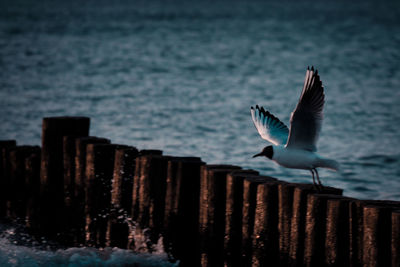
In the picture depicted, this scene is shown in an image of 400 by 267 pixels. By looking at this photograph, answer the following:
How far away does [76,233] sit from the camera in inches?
376

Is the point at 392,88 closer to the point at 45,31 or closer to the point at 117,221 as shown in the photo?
the point at 117,221

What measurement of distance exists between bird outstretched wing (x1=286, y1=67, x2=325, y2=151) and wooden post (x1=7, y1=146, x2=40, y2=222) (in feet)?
13.8

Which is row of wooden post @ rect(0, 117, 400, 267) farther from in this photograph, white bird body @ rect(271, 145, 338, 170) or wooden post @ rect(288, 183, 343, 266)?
white bird body @ rect(271, 145, 338, 170)

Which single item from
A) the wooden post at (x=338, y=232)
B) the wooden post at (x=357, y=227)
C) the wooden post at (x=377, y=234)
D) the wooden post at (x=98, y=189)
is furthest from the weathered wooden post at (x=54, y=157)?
the wooden post at (x=377, y=234)

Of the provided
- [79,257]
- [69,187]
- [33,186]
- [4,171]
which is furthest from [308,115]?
[4,171]

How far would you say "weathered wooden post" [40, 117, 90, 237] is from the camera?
9656 mm

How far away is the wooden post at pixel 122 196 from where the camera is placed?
28.3ft

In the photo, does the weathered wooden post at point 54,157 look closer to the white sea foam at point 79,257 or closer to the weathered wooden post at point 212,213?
the white sea foam at point 79,257

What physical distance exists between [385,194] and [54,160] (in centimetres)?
521

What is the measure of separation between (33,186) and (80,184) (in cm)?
125

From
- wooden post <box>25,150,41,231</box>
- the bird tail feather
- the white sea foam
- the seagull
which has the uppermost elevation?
the seagull

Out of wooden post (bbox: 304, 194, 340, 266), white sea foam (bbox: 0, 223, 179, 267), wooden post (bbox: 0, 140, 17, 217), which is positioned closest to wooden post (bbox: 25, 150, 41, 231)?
wooden post (bbox: 0, 140, 17, 217)

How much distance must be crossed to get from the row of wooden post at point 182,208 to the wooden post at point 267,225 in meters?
0.01

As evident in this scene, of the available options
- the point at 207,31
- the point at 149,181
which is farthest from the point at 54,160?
the point at 207,31
